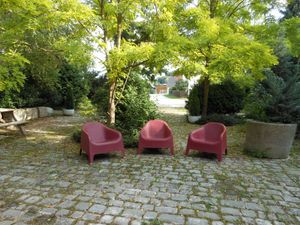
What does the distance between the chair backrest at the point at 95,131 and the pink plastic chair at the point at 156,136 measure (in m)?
0.93

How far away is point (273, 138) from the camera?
6023mm

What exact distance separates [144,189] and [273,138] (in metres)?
3.50

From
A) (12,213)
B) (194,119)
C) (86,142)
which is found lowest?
(12,213)

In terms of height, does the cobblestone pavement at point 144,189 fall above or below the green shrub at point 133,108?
below

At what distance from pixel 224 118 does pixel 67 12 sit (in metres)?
7.06

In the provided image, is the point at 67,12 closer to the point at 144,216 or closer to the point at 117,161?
the point at 117,161

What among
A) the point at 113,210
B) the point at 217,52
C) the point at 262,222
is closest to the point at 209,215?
the point at 262,222

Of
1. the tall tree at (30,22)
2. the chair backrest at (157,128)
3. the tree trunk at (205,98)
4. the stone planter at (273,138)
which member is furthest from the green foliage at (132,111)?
the tree trunk at (205,98)

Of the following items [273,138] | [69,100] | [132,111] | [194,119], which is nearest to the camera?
[273,138]

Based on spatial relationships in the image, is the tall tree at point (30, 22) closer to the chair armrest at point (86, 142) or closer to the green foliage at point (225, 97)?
the chair armrest at point (86, 142)

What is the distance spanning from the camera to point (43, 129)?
9078mm

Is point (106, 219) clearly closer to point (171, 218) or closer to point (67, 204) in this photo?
point (67, 204)

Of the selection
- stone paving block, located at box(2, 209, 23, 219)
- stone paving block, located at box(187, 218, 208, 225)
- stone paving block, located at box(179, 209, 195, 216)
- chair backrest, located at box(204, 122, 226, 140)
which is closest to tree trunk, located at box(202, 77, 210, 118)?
chair backrest, located at box(204, 122, 226, 140)

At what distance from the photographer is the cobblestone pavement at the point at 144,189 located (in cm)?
336
